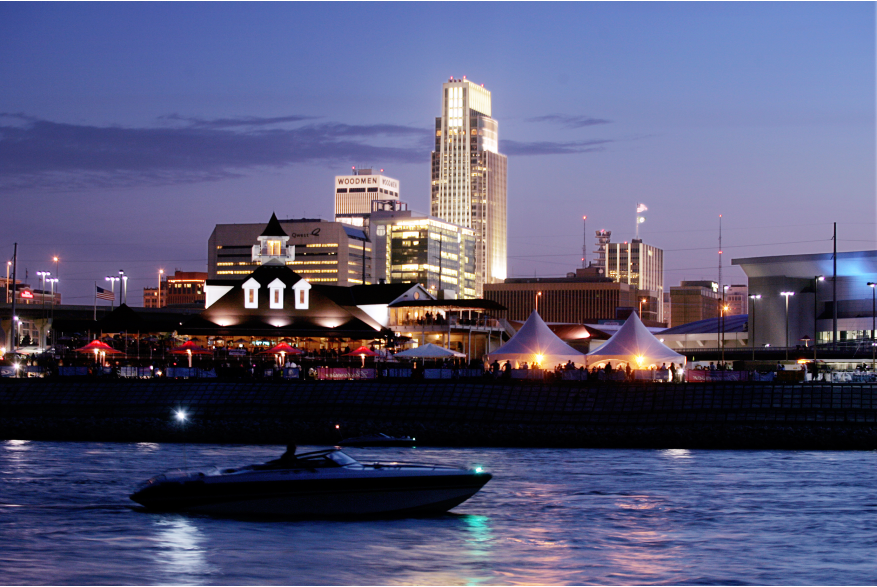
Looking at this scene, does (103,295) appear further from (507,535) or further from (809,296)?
(507,535)

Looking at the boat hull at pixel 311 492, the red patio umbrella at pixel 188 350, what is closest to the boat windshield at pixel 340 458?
the boat hull at pixel 311 492

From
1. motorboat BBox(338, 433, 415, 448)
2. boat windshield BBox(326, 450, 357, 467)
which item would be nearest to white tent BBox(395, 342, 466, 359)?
motorboat BBox(338, 433, 415, 448)

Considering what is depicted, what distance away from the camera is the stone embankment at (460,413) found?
2224 inches

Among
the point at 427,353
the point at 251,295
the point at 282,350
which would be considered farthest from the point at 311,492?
the point at 251,295

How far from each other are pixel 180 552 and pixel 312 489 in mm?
4958

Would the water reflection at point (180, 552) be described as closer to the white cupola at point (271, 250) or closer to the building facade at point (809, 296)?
the white cupola at point (271, 250)

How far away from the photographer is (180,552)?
26281 millimetres

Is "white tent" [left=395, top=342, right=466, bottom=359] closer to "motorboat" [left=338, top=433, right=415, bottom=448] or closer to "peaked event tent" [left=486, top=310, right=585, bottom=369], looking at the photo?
"peaked event tent" [left=486, top=310, right=585, bottom=369]

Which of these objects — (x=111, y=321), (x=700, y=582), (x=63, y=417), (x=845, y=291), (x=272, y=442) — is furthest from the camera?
(x=845, y=291)

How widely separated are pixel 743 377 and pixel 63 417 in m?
39.4

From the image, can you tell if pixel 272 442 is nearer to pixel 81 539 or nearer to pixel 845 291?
pixel 81 539

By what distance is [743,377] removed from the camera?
61344 mm

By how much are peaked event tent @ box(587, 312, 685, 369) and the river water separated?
20779 mm

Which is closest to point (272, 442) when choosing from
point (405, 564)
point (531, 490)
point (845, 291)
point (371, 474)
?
point (531, 490)
